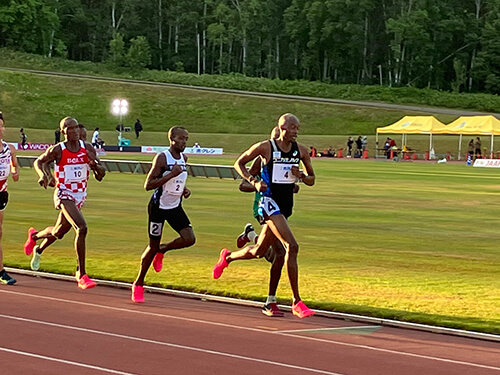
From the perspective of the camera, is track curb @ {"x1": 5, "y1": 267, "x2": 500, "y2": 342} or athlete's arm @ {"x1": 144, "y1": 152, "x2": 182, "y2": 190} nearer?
track curb @ {"x1": 5, "y1": 267, "x2": 500, "y2": 342}

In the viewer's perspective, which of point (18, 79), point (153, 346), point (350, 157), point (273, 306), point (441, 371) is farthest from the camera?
point (18, 79)

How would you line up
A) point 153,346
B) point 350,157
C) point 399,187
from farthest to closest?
1. point 350,157
2. point 399,187
3. point 153,346

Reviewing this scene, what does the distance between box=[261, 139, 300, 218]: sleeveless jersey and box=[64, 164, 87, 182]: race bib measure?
296cm

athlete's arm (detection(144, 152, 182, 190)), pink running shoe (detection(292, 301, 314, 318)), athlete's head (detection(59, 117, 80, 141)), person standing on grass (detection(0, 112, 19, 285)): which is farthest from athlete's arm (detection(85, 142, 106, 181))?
pink running shoe (detection(292, 301, 314, 318))

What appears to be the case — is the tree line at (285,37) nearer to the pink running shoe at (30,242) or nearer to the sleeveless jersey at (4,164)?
the pink running shoe at (30,242)

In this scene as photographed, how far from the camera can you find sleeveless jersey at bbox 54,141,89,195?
1352 centimetres

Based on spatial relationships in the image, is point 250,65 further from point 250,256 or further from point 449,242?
point 250,256

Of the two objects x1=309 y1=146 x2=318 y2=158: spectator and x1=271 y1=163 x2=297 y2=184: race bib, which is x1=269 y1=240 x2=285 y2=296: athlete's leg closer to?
x1=271 y1=163 x2=297 y2=184: race bib

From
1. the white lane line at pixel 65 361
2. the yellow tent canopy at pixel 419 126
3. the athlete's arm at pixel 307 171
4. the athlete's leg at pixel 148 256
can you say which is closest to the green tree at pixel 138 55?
the yellow tent canopy at pixel 419 126

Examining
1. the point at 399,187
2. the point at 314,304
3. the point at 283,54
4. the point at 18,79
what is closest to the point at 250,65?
the point at 283,54

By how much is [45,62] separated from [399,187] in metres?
80.1

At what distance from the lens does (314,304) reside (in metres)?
12.8

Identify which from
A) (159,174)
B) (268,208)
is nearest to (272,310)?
(268,208)

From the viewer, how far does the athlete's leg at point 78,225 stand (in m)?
13.3
